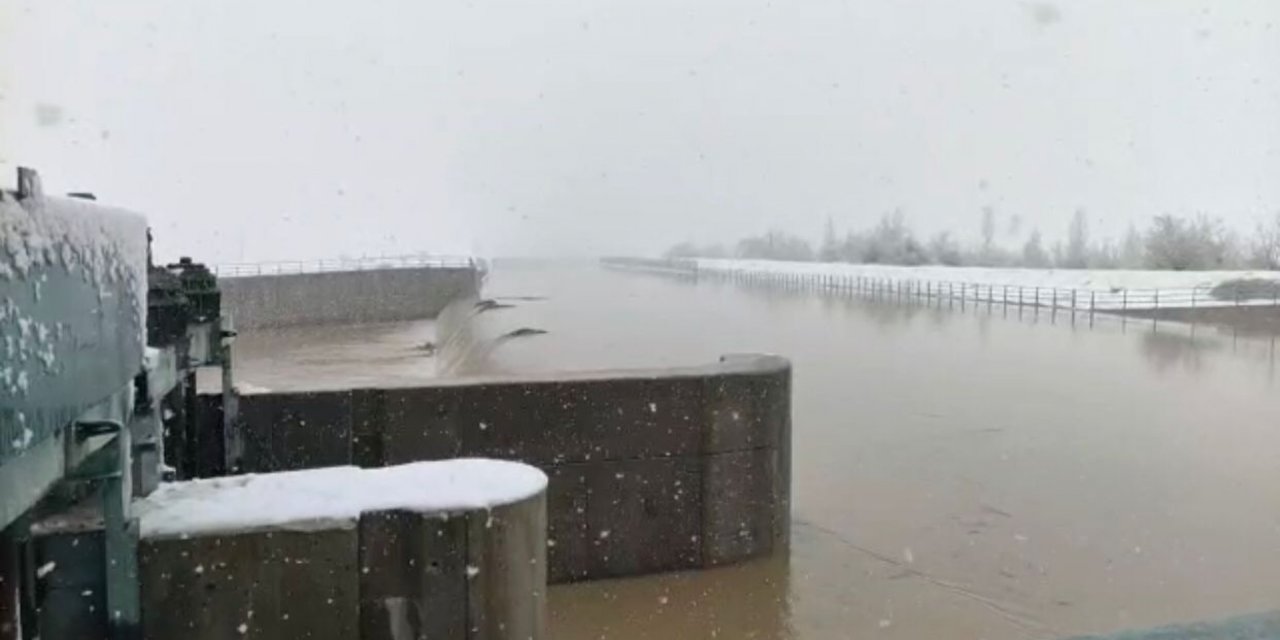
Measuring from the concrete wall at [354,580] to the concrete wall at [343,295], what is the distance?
36.0 meters

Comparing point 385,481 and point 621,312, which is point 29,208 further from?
point 621,312

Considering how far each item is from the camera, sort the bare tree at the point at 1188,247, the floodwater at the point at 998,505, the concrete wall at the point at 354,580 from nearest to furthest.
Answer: the concrete wall at the point at 354,580 → the floodwater at the point at 998,505 → the bare tree at the point at 1188,247

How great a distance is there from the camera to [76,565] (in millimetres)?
4488

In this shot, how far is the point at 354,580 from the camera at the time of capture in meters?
4.92

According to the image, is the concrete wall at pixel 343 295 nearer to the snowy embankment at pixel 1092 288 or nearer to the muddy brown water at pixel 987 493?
the muddy brown water at pixel 987 493

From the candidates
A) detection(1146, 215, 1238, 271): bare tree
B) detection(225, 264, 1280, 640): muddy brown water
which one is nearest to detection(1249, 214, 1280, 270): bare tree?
detection(1146, 215, 1238, 271): bare tree

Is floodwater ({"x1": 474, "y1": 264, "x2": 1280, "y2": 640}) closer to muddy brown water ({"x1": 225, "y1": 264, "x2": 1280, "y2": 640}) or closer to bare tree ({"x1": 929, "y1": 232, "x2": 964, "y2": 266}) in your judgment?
muddy brown water ({"x1": 225, "y1": 264, "x2": 1280, "y2": 640})

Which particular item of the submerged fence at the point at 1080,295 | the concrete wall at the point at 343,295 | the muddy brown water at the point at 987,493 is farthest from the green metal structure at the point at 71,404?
the submerged fence at the point at 1080,295

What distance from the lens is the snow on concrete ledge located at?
4781mm

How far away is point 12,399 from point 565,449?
660cm

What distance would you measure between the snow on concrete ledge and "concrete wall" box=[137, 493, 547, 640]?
0.14 ft

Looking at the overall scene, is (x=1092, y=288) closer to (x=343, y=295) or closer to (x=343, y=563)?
(x=343, y=295)

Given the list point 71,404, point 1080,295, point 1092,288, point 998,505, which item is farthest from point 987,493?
point 1092,288

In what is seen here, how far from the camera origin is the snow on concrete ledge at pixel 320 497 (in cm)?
478
